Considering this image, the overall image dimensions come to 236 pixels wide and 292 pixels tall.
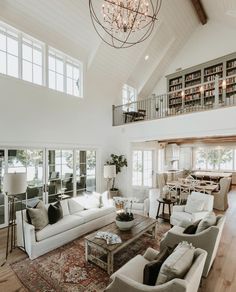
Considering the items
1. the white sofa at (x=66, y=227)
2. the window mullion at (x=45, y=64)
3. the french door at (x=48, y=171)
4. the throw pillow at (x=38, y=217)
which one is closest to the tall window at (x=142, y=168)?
the french door at (x=48, y=171)

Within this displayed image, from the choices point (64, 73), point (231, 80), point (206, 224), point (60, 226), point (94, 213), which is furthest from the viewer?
point (231, 80)

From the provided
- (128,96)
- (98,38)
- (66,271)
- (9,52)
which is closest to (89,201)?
(66,271)

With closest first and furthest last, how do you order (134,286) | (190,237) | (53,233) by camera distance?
1. (134,286)
2. (190,237)
3. (53,233)

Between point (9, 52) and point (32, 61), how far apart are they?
0.58 metres

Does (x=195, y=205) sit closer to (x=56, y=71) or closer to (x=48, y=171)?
(x=48, y=171)

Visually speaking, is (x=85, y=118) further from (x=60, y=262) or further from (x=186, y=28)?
(x=186, y=28)

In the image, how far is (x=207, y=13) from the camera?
7.35 metres

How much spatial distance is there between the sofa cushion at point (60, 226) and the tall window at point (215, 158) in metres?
9.73

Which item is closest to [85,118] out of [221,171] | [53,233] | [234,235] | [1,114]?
[1,114]

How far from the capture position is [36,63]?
17.3 feet

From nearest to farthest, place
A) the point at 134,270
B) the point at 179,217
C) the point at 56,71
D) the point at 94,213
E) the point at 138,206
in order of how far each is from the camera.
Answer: the point at 134,270 → the point at 179,217 → the point at 94,213 → the point at 138,206 → the point at 56,71

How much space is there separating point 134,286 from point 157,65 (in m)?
8.48

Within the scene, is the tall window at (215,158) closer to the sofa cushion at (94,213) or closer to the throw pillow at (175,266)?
the sofa cushion at (94,213)

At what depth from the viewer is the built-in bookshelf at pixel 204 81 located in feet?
23.2
